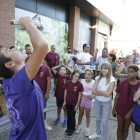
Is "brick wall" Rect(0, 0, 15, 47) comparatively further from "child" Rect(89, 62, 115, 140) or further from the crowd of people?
"child" Rect(89, 62, 115, 140)

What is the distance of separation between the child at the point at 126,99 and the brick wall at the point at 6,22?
5.12m

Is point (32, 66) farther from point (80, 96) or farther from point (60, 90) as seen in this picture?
point (60, 90)

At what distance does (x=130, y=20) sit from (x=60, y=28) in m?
26.6

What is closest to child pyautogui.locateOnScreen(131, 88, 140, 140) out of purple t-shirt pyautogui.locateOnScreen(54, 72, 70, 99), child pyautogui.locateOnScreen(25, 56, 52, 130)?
purple t-shirt pyautogui.locateOnScreen(54, 72, 70, 99)

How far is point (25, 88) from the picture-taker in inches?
41.5

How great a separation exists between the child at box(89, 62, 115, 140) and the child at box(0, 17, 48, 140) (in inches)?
71.1

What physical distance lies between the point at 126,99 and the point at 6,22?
217 inches

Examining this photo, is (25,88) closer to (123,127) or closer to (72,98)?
(72,98)

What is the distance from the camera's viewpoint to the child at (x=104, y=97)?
277cm

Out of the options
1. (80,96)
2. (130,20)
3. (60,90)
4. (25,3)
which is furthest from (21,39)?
(130,20)

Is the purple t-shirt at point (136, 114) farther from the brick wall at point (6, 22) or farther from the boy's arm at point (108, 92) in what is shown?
the brick wall at point (6, 22)

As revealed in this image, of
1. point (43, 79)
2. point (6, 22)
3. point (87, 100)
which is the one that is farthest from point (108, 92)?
point (6, 22)

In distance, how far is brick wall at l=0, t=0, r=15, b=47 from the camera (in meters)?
5.46

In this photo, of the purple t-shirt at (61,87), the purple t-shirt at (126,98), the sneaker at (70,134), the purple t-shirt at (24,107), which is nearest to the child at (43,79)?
the purple t-shirt at (61,87)
